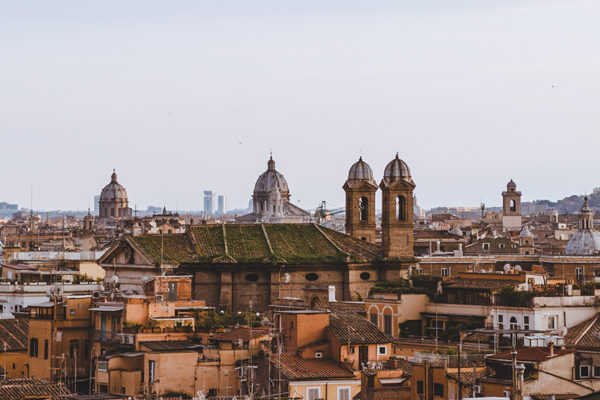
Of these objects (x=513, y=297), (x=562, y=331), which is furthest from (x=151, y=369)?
(x=513, y=297)

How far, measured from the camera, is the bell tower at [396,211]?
59275 mm

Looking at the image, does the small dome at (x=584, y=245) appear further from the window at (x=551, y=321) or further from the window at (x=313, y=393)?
the window at (x=313, y=393)

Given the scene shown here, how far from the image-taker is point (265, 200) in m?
166

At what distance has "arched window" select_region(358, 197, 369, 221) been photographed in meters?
63.5

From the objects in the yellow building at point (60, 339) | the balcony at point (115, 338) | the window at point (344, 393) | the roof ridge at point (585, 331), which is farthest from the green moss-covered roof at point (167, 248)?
the window at point (344, 393)

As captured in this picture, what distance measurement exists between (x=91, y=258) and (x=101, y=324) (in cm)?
3682

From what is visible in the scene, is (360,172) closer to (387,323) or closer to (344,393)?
(387,323)

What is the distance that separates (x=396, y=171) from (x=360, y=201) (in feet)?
11.1

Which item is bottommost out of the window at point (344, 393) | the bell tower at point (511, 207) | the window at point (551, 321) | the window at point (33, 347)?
the window at point (344, 393)

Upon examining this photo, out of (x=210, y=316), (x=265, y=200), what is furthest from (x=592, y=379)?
(x=265, y=200)

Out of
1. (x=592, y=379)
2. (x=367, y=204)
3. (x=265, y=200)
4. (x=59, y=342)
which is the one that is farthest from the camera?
(x=265, y=200)

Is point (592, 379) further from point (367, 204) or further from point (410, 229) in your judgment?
point (367, 204)

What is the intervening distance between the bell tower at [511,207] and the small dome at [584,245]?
2239 inches

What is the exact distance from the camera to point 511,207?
468ft
